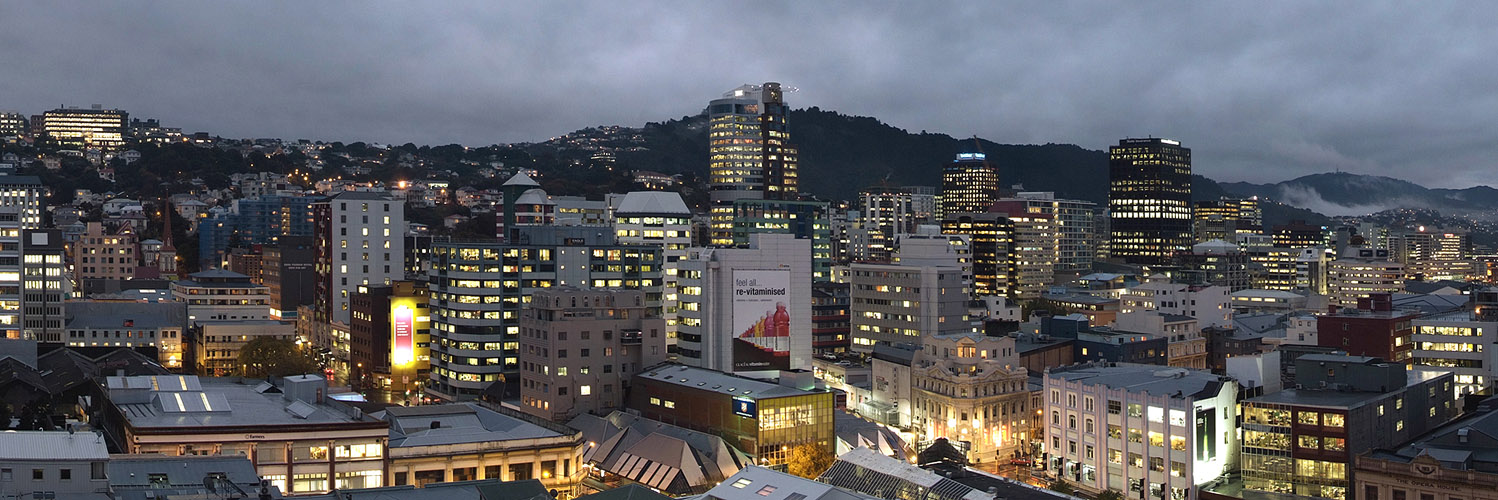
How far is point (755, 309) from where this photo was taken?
101125mm

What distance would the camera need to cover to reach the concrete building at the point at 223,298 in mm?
133750

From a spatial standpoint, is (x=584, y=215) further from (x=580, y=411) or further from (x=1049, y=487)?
(x=1049, y=487)

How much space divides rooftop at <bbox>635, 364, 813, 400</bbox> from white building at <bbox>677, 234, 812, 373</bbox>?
1282 centimetres

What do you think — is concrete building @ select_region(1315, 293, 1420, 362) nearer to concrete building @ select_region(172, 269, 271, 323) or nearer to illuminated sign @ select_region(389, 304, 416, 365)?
illuminated sign @ select_region(389, 304, 416, 365)

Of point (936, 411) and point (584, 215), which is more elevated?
point (584, 215)

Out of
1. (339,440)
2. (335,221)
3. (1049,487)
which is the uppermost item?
(335,221)

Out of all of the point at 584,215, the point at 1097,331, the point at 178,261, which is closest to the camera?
the point at 1097,331

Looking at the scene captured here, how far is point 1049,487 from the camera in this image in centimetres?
7494

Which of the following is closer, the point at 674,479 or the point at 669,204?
the point at 674,479

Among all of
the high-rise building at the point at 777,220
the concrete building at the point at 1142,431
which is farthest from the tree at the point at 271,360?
the high-rise building at the point at 777,220

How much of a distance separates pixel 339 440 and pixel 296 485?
2935 millimetres

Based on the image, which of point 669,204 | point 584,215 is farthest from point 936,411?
point 584,215

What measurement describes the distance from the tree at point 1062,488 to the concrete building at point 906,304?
44116 mm

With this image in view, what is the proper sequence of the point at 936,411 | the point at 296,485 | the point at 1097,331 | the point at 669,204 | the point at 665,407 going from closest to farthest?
the point at 296,485
the point at 665,407
the point at 936,411
the point at 1097,331
the point at 669,204
